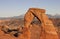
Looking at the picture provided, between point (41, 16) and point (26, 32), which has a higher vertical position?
point (41, 16)

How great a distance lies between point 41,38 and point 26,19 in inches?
134

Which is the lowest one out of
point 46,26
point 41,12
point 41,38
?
point 41,38

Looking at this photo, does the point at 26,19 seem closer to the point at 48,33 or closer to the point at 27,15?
the point at 27,15

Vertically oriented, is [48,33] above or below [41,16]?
below

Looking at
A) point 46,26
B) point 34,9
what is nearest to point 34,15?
point 34,9

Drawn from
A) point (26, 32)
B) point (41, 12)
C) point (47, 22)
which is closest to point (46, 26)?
point (47, 22)

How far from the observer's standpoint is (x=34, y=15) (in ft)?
81.8

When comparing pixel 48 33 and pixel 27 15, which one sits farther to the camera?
pixel 27 15

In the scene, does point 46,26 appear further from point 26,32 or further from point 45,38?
point 26,32

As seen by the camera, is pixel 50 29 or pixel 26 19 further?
pixel 26 19

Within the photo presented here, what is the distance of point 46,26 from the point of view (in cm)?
2375

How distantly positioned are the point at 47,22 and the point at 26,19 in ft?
10.4

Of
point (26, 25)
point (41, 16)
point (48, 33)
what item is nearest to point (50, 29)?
point (48, 33)

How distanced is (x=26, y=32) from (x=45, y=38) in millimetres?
3559
